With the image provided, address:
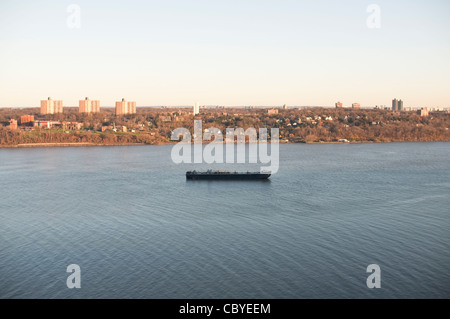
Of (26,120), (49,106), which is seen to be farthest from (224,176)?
(49,106)

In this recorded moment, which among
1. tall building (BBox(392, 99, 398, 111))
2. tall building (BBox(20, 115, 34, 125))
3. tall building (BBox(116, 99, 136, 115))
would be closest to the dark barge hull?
tall building (BBox(20, 115, 34, 125))

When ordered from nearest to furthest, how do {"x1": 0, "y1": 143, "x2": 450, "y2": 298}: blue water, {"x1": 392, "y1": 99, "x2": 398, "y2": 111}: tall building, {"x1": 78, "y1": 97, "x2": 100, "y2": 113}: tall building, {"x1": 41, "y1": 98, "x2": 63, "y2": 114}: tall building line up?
{"x1": 0, "y1": 143, "x2": 450, "y2": 298}: blue water → {"x1": 41, "y1": 98, "x2": 63, "y2": 114}: tall building → {"x1": 78, "y1": 97, "x2": 100, "y2": 113}: tall building → {"x1": 392, "y1": 99, "x2": 398, "y2": 111}: tall building

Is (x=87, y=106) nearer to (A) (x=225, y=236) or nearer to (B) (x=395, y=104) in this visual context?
(B) (x=395, y=104)

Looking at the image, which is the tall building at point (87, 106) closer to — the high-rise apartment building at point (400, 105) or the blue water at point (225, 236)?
the blue water at point (225, 236)

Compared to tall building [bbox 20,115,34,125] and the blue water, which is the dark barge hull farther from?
tall building [bbox 20,115,34,125]

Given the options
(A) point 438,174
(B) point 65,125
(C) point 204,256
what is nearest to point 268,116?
(B) point 65,125

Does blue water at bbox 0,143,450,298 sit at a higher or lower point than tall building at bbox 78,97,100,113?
lower

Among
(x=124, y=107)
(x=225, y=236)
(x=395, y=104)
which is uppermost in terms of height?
(x=395, y=104)

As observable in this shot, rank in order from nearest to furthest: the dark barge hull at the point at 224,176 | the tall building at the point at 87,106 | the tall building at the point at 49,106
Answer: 1. the dark barge hull at the point at 224,176
2. the tall building at the point at 49,106
3. the tall building at the point at 87,106

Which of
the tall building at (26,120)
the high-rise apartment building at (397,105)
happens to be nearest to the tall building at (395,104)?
the high-rise apartment building at (397,105)
